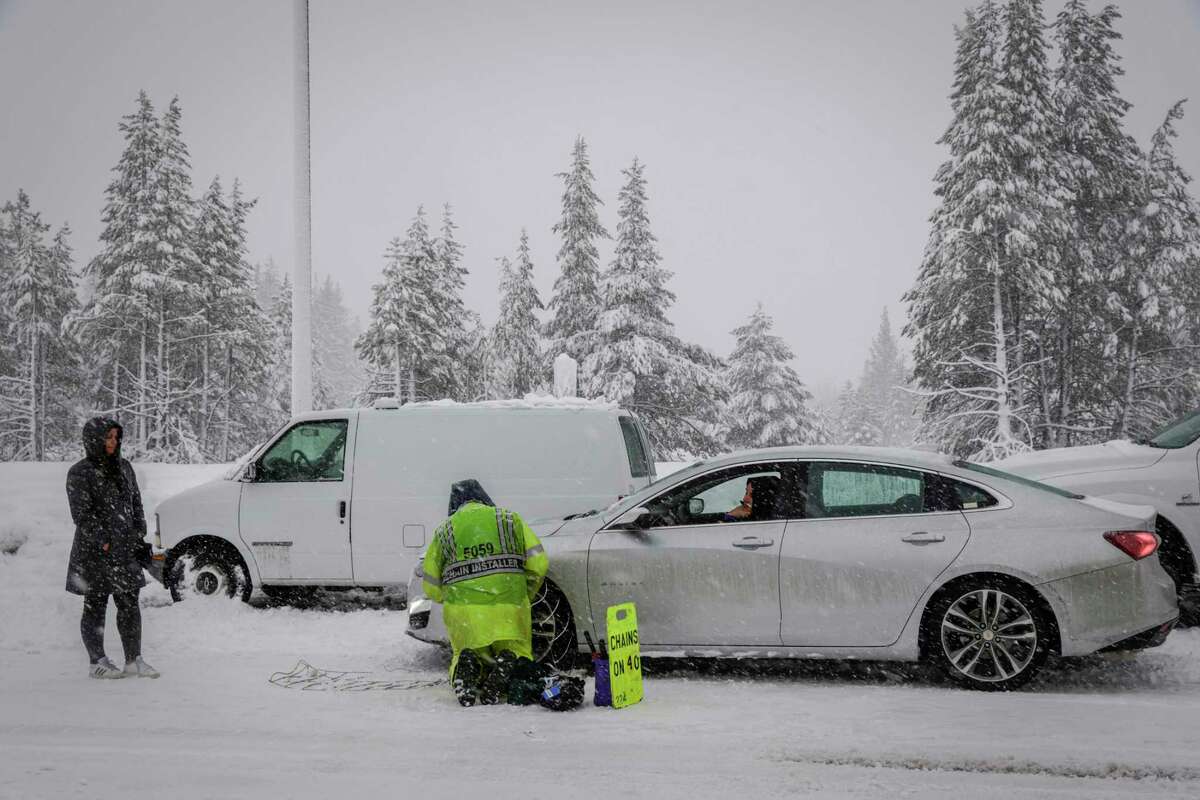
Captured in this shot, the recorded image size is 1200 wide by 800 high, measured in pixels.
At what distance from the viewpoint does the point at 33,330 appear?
4409 centimetres

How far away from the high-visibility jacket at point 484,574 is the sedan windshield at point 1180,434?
5672 mm

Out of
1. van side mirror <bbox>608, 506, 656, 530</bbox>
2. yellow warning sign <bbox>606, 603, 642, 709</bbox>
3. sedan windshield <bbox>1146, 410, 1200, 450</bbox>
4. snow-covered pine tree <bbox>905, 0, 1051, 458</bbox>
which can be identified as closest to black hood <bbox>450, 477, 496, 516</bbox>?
van side mirror <bbox>608, 506, 656, 530</bbox>

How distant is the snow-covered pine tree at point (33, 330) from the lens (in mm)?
44281

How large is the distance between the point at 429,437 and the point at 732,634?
4.51 m

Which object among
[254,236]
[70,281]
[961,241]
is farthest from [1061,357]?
[70,281]

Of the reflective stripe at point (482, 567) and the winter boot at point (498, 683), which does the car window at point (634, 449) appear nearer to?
the reflective stripe at point (482, 567)

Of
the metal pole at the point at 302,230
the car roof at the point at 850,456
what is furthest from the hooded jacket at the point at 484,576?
the metal pole at the point at 302,230

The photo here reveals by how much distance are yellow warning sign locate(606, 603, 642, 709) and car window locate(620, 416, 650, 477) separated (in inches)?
146

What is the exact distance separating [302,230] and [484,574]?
11030 millimetres

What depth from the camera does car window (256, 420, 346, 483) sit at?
9938mm

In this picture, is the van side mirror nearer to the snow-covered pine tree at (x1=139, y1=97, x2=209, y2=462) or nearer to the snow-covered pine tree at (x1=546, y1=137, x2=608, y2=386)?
the snow-covered pine tree at (x1=546, y1=137, x2=608, y2=386)

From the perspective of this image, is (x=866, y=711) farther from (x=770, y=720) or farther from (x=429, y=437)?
(x=429, y=437)

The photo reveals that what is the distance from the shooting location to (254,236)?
50.4 meters

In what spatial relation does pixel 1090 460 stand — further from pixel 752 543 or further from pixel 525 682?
pixel 525 682
